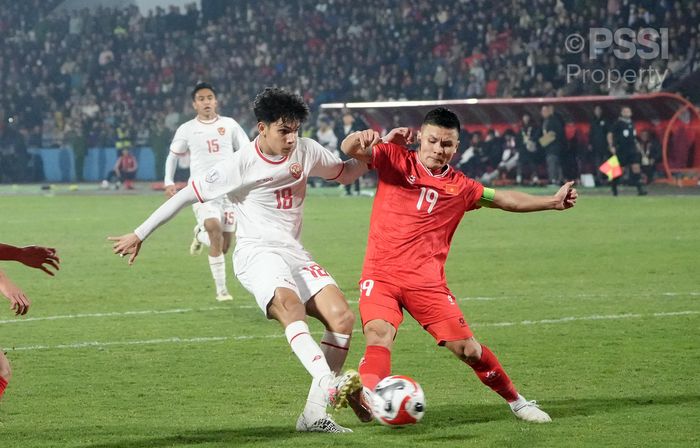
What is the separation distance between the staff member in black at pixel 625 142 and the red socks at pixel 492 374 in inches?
867

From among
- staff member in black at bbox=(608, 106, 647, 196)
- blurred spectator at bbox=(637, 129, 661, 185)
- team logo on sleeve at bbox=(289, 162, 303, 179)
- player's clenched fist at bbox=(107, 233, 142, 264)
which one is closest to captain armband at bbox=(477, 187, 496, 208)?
team logo on sleeve at bbox=(289, 162, 303, 179)

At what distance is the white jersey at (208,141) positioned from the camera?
1405 cm

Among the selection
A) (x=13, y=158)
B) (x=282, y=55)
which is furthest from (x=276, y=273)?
(x=13, y=158)

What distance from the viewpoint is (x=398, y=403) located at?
6051 mm

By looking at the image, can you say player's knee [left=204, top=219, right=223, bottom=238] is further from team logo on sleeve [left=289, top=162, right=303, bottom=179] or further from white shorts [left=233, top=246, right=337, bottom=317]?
team logo on sleeve [left=289, top=162, right=303, bottom=179]

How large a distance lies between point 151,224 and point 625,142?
22955 millimetres

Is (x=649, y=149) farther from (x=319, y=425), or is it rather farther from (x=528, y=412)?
(x=319, y=425)

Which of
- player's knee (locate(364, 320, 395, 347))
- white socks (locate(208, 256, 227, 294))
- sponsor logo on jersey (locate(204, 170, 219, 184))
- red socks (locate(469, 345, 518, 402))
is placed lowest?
white socks (locate(208, 256, 227, 294))

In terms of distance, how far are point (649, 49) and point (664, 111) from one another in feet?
9.39

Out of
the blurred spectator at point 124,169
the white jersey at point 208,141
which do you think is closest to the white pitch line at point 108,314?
the white jersey at point 208,141

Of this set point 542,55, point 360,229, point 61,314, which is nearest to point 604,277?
point 61,314

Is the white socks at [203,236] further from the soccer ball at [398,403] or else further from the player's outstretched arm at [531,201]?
the soccer ball at [398,403]

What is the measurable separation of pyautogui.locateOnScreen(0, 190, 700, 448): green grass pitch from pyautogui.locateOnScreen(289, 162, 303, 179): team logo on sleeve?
135 cm

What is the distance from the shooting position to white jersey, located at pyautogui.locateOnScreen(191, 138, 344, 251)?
22.8 ft
